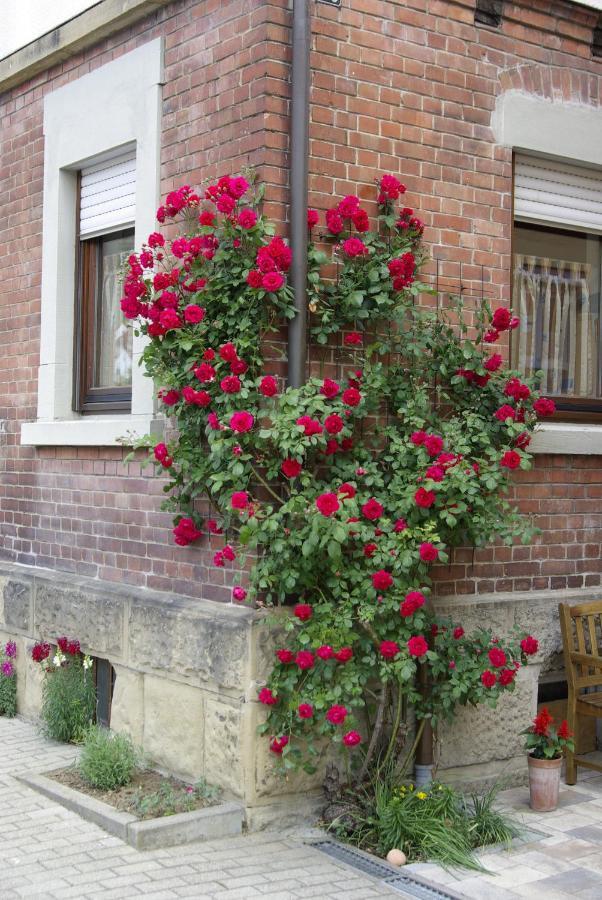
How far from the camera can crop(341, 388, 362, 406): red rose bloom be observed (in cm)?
518

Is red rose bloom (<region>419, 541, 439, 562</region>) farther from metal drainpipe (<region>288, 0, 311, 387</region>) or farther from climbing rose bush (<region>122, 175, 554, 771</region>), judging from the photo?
metal drainpipe (<region>288, 0, 311, 387</region>)

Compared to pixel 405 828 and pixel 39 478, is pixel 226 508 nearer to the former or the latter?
pixel 405 828

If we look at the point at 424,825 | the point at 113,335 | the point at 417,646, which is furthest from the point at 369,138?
the point at 424,825

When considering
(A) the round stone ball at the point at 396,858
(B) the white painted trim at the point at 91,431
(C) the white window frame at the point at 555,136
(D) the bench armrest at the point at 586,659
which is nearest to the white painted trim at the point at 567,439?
(C) the white window frame at the point at 555,136

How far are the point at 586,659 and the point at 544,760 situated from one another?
606mm

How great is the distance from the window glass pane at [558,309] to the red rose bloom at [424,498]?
1871 mm

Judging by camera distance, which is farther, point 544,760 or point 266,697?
point 544,760

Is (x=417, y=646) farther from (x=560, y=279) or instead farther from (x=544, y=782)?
(x=560, y=279)

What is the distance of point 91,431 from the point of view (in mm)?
6758

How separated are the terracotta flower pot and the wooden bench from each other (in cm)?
37

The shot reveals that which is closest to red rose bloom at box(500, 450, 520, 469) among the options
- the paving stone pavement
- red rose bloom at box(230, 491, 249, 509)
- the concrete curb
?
red rose bloom at box(230, 491, 249, 509)

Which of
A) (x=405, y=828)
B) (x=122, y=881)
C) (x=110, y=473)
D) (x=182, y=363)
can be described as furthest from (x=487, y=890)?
(x=110, y=473)

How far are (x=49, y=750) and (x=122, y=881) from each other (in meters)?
2.04

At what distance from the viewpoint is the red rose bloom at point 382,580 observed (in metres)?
4.96
